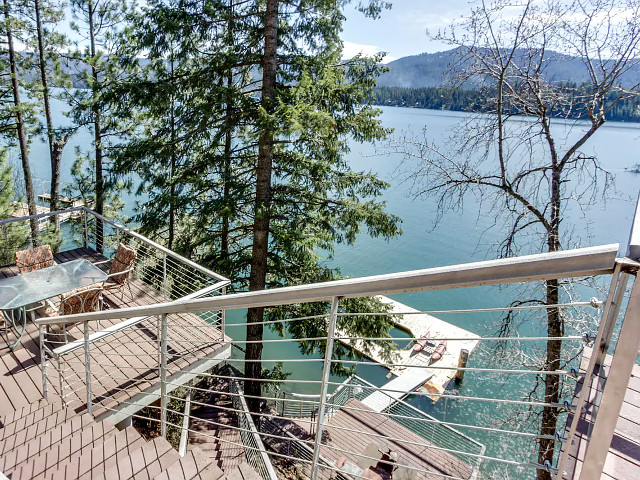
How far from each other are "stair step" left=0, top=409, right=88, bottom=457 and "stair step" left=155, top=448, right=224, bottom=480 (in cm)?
148

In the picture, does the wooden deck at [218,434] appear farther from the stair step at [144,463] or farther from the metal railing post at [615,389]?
the metal railing post at [615,389]

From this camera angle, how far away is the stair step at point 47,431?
3268 mm

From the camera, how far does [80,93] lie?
12.3m

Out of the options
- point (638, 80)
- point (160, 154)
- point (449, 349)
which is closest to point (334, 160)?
point (160, 154)

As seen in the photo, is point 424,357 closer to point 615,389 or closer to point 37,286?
point 37,286

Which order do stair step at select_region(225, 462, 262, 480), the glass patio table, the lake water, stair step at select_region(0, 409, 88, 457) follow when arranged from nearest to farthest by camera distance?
stair step at select_region(225, 462, 262, 480), stair step at select_region(0, 409, 88, 457), the glass patio table, the lake water

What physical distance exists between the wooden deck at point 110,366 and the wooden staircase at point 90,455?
548 mm

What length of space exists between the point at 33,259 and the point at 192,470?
20.5 feet

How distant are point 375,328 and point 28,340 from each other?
222 inches

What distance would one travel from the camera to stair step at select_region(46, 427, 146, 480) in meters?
2.62

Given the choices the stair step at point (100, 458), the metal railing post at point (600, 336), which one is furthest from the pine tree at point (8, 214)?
the metal railing post at point (600, 336)

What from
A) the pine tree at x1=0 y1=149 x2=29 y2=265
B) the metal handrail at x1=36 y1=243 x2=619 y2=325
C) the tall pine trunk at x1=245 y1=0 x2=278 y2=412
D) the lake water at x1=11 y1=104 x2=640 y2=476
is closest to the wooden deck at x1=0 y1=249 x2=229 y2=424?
the tall pine trunk at x1=245 y1=0 x2=278 y2=412

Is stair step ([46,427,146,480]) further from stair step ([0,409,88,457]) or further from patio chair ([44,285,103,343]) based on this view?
patio chair ([44,285,103,343])

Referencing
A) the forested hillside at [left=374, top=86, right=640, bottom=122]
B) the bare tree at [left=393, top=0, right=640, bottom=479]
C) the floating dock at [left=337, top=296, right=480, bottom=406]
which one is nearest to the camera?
the bare tree at [left=393, top=0, right=640, bottom=479]
